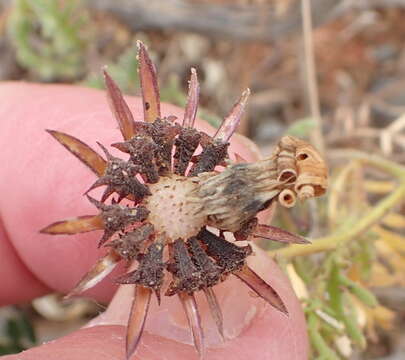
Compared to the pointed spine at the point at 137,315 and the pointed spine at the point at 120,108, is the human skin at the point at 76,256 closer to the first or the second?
the pointed spine at the point at 137,315

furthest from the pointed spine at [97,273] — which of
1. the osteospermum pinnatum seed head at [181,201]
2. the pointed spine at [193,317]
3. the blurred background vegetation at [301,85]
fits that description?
the blurred background vegetation at [301,85]

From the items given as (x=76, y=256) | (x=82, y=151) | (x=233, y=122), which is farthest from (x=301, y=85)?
(x=82, y=151)

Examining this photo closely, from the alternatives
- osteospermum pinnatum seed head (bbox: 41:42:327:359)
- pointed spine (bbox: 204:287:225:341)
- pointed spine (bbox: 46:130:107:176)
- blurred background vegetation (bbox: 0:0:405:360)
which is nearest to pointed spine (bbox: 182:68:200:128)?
osteospermum pinnatum seed head (bbox: 41:42:327:359)

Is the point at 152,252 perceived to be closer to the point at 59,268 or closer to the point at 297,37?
the point at 59,268

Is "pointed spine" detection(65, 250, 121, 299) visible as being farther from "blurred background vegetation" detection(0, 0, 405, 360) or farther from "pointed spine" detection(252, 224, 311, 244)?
"blurred background vegetation" detection(0, 0, 405, 360)

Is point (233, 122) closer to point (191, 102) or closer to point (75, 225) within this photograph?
point (191, 102)

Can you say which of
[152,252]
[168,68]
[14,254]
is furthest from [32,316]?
[152,252]
